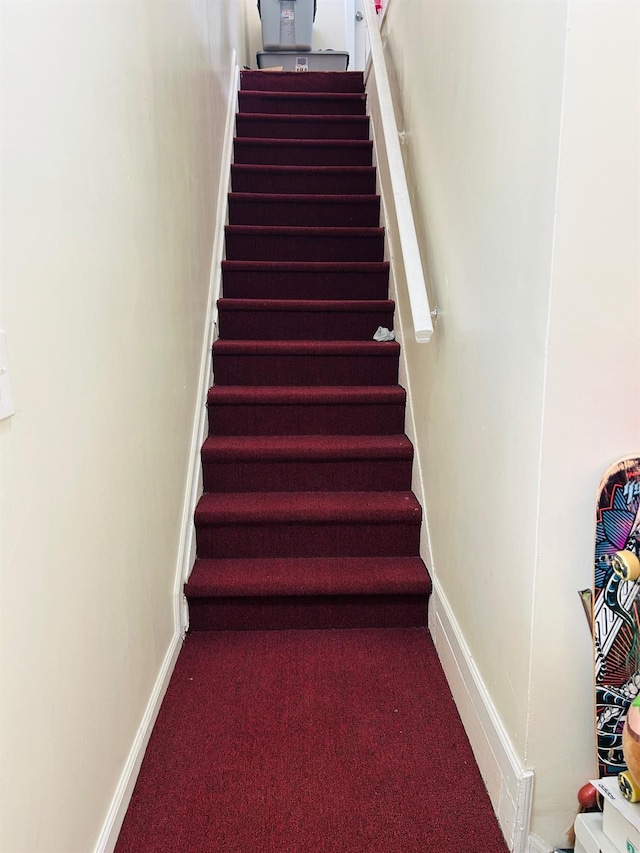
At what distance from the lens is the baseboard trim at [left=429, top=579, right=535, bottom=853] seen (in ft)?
3.93

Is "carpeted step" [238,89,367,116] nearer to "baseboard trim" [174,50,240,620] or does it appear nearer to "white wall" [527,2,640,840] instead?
"baseboard trim" [174,50,240,620]

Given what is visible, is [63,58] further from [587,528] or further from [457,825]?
[457,825]

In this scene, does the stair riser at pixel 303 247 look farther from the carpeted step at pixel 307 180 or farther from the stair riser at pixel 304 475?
the stair riser at pixel 304 475

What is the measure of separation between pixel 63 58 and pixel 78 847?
1.37 m

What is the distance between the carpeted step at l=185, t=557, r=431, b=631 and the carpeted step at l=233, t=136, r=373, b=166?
8.22ft

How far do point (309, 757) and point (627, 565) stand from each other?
0.91m

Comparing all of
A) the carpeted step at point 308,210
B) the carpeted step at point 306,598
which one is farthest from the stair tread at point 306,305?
the carpeted step at point 306,598

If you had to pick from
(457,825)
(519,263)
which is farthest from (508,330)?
(457,825)

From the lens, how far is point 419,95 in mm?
2182

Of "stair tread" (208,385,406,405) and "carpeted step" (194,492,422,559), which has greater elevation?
"stair tread" (208,385,406,405)

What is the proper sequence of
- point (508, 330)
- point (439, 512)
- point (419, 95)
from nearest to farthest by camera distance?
point (508, 330)
point (439, 512)
point (419, 95)

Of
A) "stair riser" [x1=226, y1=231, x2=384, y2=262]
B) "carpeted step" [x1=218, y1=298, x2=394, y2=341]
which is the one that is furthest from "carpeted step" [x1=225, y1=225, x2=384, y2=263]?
"carpeted step" [x1=218, y1=298, x2=394, y2=341]

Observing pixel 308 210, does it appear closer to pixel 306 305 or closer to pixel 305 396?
pixel 306 305

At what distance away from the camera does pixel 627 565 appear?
1016 millimetres
